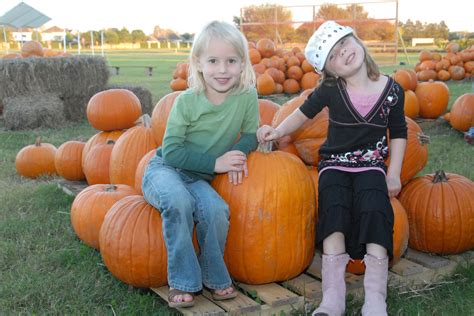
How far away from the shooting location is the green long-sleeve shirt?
9.00ft

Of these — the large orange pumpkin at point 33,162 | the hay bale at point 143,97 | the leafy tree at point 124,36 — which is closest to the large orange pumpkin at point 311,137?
the large orange pumpkin at point 33,162

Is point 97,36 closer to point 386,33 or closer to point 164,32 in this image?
point 164,32

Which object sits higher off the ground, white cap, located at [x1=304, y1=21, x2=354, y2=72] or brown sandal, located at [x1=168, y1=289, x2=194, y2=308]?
white cap, located at [x1=304, y1=21, x2=354, y2=72]

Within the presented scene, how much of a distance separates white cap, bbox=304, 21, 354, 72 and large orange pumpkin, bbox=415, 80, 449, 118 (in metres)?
5.81

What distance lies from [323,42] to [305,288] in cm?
129

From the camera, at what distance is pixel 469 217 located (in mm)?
3197

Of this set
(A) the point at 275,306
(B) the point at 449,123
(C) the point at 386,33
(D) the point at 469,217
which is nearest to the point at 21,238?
(A) the point at 275,306

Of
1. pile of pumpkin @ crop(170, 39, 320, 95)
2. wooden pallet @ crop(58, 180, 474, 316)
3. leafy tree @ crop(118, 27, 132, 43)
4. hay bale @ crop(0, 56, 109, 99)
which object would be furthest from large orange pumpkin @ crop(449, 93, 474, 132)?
leafy tree @ crop(118, 27, 132, 43)

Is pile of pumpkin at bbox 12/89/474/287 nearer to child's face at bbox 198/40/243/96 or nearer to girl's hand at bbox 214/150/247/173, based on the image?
girl's hand at bbox 214/150/247/173

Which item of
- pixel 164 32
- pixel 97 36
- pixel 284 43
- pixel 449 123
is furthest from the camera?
pixel 164 32

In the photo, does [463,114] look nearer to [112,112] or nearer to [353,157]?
[112,112]

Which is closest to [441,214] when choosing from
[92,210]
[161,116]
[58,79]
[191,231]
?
[191,231]

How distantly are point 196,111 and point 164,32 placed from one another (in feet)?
287

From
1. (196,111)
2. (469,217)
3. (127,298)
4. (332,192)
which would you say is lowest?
(127,298)
